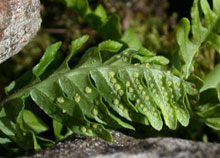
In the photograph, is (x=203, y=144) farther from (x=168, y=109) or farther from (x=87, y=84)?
(x=87, y=84)

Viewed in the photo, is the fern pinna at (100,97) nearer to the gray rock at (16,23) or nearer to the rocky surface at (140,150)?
the rocky surface at (140,150)

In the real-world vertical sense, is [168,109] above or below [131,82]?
below

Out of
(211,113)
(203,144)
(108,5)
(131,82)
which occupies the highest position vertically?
(108,5)

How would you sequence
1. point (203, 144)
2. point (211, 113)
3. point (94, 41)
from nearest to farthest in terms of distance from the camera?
point (203, 144), point (211, 113), point (94, 41)

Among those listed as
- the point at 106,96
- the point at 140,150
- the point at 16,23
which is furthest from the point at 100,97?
the point at 16,23

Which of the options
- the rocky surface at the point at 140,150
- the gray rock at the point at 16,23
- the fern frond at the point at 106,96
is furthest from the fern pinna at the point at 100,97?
the gray rock at the point at 16,23

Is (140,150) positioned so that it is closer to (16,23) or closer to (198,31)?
(16,23)

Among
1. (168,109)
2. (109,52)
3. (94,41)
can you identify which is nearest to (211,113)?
(168,109)
